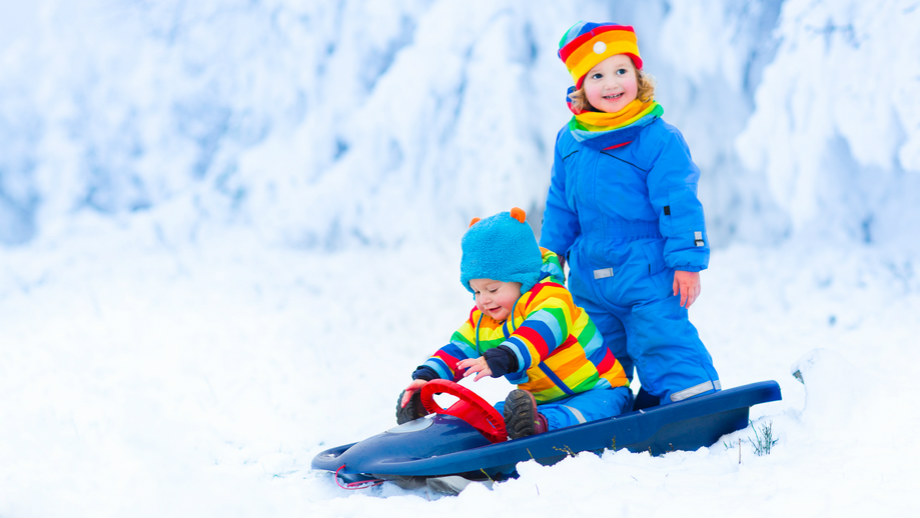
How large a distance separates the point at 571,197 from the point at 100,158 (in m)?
4.40

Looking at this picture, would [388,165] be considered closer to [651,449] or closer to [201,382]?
[201,382]

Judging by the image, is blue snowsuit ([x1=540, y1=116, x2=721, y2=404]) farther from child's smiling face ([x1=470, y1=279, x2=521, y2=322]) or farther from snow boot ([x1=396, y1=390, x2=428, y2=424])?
snow boot ([x1=396, y1=390, x2=428, y2=424])

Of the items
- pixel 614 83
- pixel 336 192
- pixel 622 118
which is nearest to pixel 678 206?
pixel 622 118

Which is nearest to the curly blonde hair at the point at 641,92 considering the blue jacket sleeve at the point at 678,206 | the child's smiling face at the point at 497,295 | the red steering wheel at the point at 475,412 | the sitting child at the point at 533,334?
the blue jacket sleeve at the point at 678,206

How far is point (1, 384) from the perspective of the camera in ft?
11.6

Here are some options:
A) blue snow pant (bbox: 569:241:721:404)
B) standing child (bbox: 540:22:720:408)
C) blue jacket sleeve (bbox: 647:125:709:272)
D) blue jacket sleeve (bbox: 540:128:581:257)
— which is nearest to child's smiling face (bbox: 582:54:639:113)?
standing child (bbox: 540:22:720:408)

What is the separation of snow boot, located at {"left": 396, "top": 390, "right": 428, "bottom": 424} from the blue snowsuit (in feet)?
2.34

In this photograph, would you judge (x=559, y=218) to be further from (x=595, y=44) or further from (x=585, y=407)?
(x=585, y=407)

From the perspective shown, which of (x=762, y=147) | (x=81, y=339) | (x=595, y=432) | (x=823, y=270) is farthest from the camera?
(x=762, y=147)

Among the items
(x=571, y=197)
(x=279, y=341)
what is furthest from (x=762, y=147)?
(x=279, y=341)

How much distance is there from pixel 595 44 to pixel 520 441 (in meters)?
1.26

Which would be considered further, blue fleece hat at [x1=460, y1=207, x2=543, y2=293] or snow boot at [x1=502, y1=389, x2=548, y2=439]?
blue fleece hat at [x1=460, y1=207, x2=543, y2=293]

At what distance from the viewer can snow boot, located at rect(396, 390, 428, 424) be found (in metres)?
2.18

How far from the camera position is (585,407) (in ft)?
7.13
